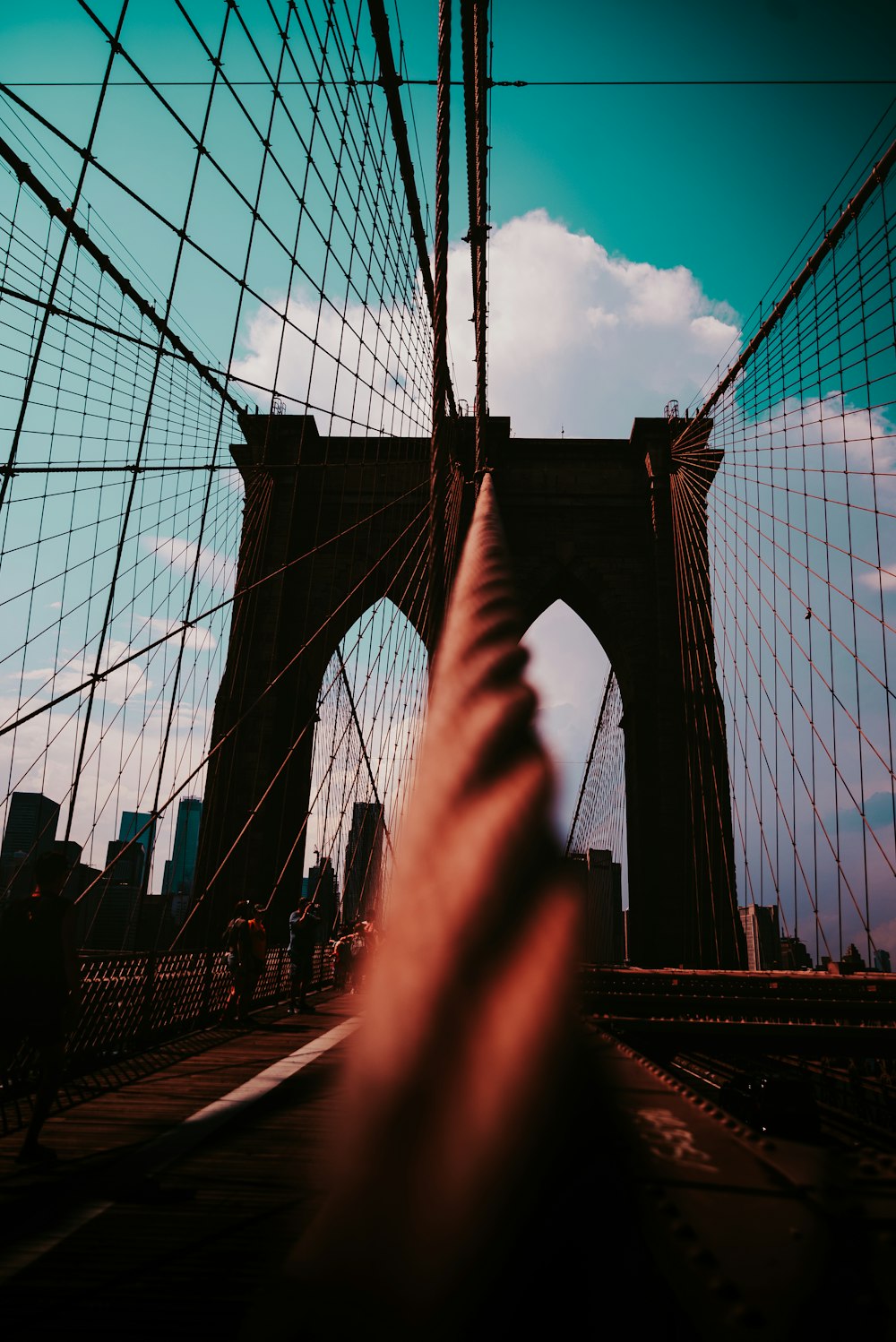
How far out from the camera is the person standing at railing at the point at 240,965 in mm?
5078

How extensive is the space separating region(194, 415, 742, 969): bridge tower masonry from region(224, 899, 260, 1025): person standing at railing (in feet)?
19.4

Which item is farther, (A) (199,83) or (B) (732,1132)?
(A) (199,83)

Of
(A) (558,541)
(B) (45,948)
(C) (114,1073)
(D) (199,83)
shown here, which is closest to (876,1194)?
(B) (45,948)

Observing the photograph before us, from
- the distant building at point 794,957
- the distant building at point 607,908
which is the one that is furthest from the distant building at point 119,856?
the distant building at point 607,908

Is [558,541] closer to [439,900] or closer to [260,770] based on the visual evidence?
[260,770]

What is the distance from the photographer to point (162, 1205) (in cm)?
186

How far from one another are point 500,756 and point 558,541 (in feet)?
49.2

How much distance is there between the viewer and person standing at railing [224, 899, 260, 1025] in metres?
5.08

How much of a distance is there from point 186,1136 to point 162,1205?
61 cm

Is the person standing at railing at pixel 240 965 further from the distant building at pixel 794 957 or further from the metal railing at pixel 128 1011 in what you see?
the distant building at pixel 794 957

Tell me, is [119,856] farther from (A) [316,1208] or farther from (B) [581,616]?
(B) [581,616]

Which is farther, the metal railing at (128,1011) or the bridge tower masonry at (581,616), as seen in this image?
the bridge tower masonry at (581,616)

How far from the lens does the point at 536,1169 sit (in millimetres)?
288

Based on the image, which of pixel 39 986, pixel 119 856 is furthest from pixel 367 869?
pixel 39 986
